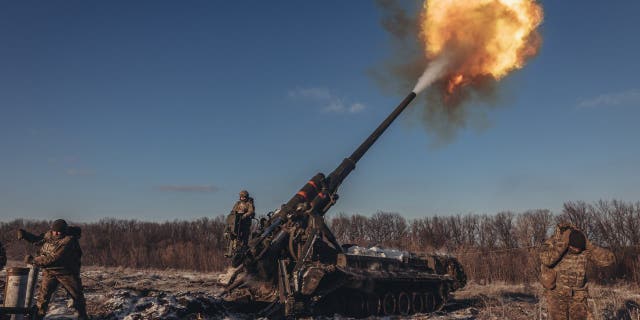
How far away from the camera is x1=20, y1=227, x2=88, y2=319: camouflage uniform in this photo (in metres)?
7.80

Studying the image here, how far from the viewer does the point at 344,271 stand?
432 inches

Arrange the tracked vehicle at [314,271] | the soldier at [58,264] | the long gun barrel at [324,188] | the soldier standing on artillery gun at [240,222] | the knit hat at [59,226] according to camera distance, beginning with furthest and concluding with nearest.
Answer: the soldier standing on artillery gun at [240,222] → the long gun barrel at [324,188] → the tracked vehicle at [314,271] → the knit hat at [59,226] → the soldier at [58,264]

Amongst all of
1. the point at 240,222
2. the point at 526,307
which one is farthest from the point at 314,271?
the point at 526,307

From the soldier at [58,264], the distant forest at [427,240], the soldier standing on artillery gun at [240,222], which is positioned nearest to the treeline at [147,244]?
the distant forest at [427,240]

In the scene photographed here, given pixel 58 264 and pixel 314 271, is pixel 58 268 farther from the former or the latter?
pixel 314 271

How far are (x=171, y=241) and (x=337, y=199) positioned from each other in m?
32.0

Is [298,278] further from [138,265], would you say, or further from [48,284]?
[138,265]

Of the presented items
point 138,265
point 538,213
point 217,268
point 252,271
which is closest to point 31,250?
point 138,265

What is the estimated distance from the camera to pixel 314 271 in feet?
34.3

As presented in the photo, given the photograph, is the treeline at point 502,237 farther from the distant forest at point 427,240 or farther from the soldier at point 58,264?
the soldier at point 58,264

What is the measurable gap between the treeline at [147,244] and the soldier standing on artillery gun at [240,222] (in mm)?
17275

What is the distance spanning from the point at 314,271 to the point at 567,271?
17.9ft

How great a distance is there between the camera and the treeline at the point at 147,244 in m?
32.3

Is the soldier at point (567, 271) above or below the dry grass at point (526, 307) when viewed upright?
above
